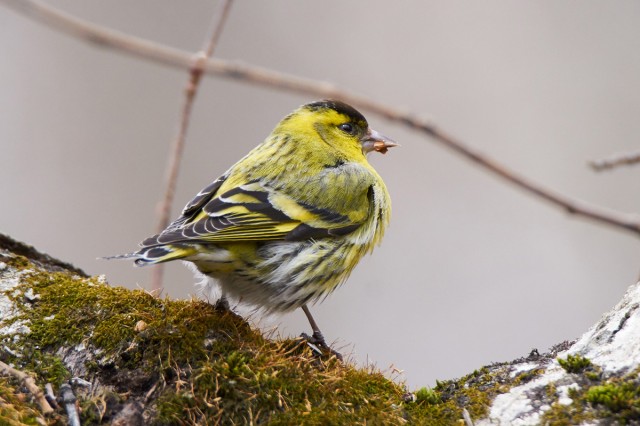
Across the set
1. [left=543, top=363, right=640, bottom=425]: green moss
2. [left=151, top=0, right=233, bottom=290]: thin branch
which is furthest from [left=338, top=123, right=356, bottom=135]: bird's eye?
[left=543, top=363, right=640, bottom=425]: green moss

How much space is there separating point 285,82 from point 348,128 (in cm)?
351

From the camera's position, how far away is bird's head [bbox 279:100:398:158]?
5234 mm

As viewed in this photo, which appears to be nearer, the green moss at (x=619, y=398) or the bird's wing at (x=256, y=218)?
the green moss at (x=619, y=398)

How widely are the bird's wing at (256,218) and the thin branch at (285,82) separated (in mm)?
1885

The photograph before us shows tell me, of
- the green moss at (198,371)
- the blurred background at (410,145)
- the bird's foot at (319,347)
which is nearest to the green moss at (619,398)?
the green moss at (198,371)

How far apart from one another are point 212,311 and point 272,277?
25.2 inches

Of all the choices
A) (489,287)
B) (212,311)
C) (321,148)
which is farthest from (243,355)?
(489,287)

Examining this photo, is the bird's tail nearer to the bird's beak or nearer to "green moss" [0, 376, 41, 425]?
"green moss" [0, 376, 41, 425]

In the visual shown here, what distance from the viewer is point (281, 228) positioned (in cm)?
418

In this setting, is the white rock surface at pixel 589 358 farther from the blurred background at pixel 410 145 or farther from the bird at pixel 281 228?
the blurred background at pixel 410 145

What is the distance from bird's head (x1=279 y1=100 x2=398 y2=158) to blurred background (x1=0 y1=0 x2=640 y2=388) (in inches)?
107

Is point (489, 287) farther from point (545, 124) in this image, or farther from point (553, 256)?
point (545, 124)

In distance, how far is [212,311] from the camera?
3.47 meters

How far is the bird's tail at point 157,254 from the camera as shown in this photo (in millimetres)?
3458
